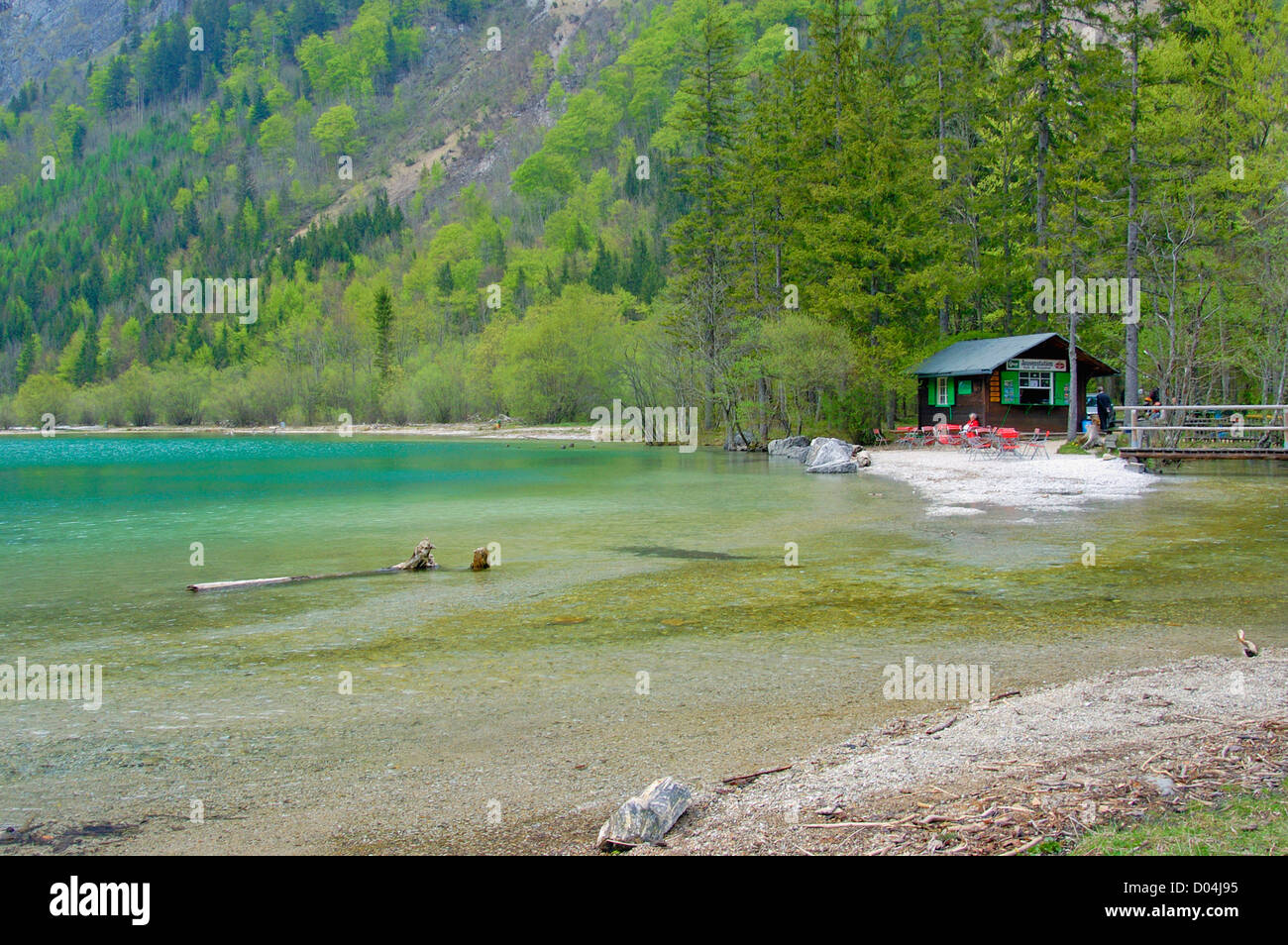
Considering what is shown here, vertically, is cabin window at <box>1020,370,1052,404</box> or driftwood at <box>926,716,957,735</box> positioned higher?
cabin window at <box>1020,370,1052,404</box>

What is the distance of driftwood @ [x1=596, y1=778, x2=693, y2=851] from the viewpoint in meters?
5.31

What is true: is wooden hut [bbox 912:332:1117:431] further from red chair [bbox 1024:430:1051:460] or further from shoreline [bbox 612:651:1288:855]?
shoreline [bbox 612:651:1288:855]

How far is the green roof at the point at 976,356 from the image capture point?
4488 centimetres

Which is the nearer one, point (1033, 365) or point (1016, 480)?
point (1016, 480)

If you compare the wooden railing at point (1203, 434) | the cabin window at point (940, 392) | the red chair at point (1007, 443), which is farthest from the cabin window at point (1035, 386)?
the wooden railing at point (1203, 434)

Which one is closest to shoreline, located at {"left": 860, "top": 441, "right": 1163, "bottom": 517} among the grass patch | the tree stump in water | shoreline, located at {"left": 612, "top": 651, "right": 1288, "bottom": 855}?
the tree stump in water

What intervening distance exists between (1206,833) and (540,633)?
7.92 meters

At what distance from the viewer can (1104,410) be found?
38.2 metres

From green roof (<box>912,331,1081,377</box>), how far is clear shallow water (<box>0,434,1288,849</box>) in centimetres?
2017

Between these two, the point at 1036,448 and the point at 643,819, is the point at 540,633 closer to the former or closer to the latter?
the point at 643,819

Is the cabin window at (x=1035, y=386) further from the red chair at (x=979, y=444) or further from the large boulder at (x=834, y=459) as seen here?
the large boulder at (x=834, y=459)

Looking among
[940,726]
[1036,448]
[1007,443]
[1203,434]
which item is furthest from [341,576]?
[1203,434]

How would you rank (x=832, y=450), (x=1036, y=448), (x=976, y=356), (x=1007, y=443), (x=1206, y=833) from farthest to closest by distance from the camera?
(x=976, y=356), (x=832, y=450), (x=1007, y=443), (x=1036, y=448), (x=1206, y=833)
